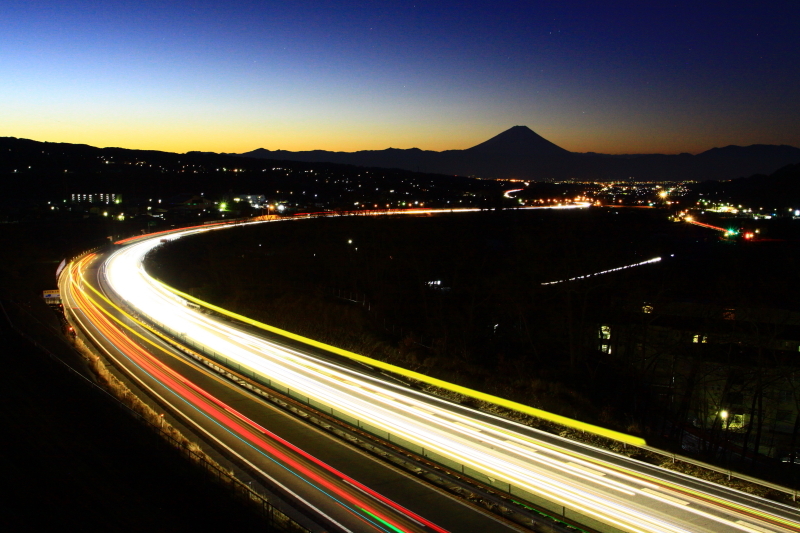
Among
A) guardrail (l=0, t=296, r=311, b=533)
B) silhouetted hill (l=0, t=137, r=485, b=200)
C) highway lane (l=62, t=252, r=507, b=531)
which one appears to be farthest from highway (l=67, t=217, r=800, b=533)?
silhouetted hill (l=0, t=137, r=485, b=200)

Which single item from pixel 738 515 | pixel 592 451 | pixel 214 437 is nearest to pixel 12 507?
pixel 214 437

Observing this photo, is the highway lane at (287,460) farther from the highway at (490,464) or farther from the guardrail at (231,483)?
the guardrail at (231,483)

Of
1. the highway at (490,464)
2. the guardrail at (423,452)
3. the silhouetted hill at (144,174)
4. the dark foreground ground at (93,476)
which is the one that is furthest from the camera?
the silhouetted hill at (144,174)

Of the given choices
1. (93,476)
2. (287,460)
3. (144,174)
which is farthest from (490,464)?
(144,174)

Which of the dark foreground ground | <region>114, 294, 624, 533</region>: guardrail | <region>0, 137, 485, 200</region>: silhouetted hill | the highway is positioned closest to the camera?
the highway

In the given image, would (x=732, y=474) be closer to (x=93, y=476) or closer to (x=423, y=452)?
(x=423, y=452)

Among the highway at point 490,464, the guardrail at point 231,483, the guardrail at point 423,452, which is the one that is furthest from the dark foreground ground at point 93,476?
the guardrail at point 423,452

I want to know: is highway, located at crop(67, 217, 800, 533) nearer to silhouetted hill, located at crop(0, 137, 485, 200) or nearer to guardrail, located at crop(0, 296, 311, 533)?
guardrail, located at crop(0, 296, 311, 533)
